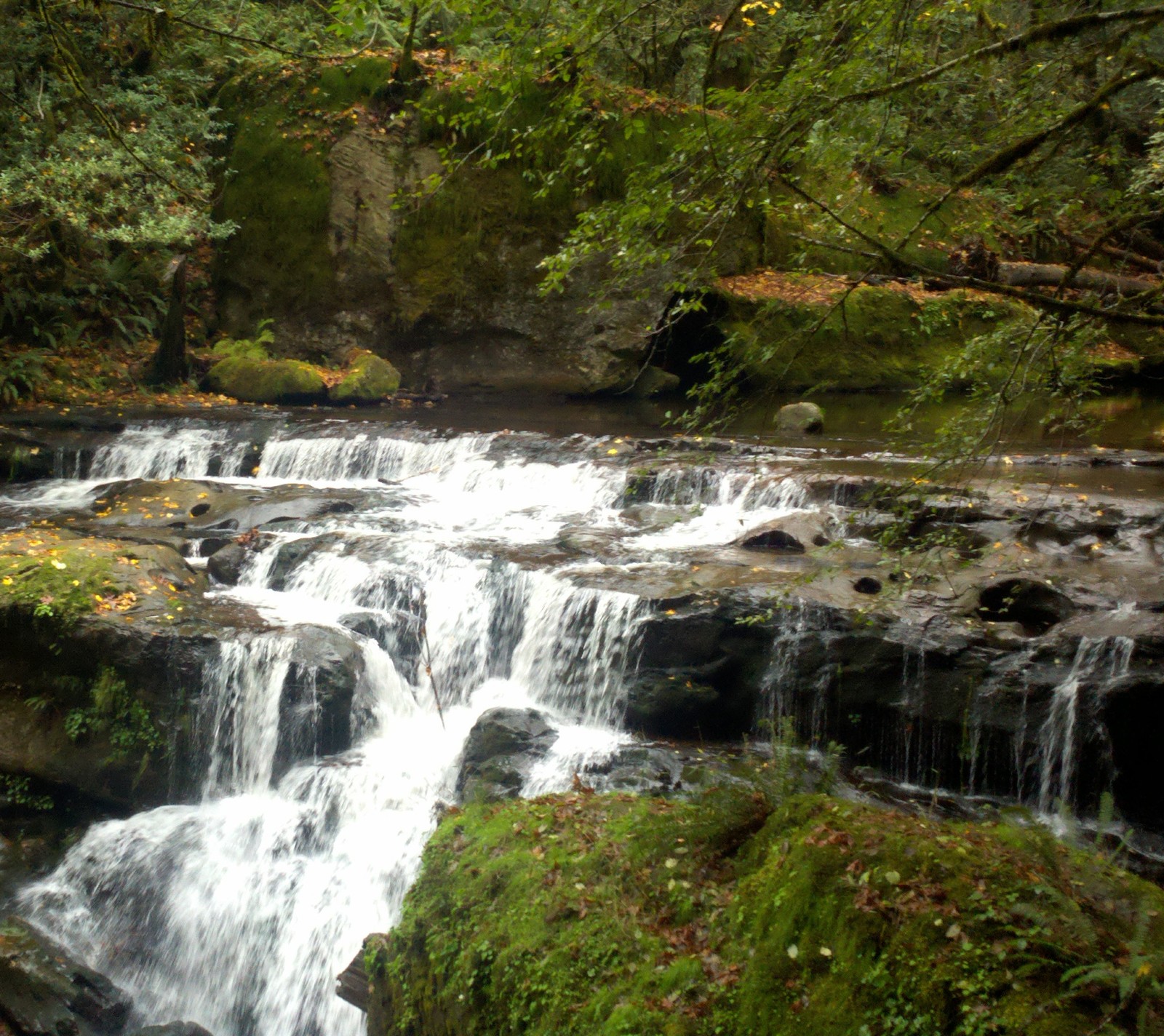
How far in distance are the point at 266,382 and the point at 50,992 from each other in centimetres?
1232

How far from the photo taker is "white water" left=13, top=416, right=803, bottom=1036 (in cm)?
550

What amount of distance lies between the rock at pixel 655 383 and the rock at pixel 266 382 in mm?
5760

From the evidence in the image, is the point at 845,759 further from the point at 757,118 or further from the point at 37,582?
the point at 37,582

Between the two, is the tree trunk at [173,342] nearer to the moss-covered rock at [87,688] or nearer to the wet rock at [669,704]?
the moss-covered rock at [87,688]

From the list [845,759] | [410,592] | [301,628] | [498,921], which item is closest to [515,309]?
[410,592]

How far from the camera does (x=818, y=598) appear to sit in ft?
22.7

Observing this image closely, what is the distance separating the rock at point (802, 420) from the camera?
1338 cm

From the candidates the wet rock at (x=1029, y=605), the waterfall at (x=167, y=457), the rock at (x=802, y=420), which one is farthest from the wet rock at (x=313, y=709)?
the rock at (x=802, y=420)

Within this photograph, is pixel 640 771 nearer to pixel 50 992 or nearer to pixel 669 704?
pixel 669 704

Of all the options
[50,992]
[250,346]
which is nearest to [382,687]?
[50,992]

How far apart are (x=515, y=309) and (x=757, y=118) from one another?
13.0 meters

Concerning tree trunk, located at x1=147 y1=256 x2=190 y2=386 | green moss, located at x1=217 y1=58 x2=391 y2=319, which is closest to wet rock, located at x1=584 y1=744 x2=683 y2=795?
tree trunk, located at x1=147 y1=256 x2=190 y2=386

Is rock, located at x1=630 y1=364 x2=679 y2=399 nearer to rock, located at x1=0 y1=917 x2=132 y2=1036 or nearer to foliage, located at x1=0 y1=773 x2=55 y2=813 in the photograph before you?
foliage, located at x1=0 y1=773 x2=55 y2=813

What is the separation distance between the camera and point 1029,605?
22.2ft
